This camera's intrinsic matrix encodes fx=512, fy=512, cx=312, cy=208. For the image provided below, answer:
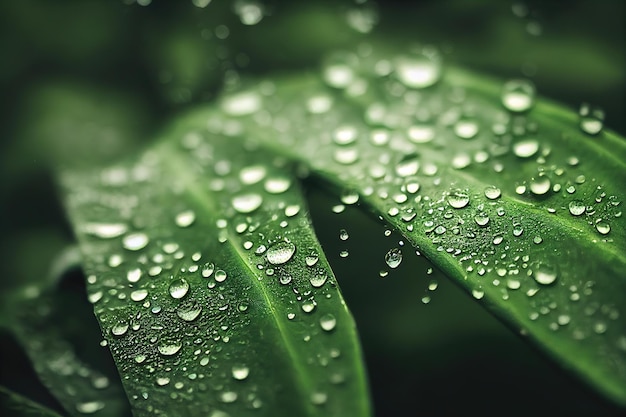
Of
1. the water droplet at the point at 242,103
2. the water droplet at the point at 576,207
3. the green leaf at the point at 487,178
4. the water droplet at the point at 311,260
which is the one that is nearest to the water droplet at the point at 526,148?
the green leaf at the point at 487,178

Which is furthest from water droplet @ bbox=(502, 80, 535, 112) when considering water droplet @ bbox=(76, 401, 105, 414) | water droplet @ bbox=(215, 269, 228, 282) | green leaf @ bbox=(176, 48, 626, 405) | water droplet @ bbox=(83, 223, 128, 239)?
water droplet @ bbox=(76, 401, 105, 414)

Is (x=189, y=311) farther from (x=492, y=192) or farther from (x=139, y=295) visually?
(x=492, y=192)

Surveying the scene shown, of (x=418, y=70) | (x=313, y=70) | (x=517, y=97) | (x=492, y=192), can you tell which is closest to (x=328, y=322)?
(x=492, y=192)

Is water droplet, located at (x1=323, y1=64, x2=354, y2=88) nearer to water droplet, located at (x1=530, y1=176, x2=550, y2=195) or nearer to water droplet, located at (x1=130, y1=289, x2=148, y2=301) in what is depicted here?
water droplet, located at (x1=530, y1=176, x2=550, y2=195)

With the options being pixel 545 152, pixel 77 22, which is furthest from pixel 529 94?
pixel 77 22

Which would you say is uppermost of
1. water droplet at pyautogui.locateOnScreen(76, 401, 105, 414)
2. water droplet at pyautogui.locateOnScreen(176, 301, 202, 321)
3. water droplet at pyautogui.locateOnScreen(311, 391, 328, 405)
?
water droplet at pyautogui.locateOnScreen(176, 301, 202, 321)

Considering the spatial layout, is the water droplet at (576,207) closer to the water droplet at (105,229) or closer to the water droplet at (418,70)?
the water droplet at (418,70)

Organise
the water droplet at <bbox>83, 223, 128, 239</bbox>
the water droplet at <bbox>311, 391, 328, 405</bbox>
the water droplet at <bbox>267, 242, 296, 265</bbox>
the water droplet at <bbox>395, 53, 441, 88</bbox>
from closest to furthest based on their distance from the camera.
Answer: the water droplet at <bbox>311, 391, 328, 405</bbox>, the water droplet at <bbox>267, 242, 296, 265</bbox>, the water droplet at <bbox>83, 223, 128, 239</bbox>, the water droplet at <bbox>395, 53, 441, 88</bbox>
